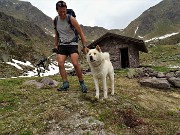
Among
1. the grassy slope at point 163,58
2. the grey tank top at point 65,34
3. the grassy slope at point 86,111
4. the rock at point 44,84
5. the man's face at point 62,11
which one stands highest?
the man's face at point 62,11

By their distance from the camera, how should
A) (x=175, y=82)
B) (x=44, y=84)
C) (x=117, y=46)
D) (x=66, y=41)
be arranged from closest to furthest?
(x=66, y=41) → (x=44, y=84) → (x=175, y=82) → (x=117, y=46)

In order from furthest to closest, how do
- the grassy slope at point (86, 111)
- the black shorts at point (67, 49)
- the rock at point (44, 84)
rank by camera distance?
the rock at point (44, 84) → the black shorts at point (67, 49) → the grassy slope at point (86, 111)

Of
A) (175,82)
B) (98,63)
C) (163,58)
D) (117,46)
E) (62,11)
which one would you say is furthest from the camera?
(163,58)

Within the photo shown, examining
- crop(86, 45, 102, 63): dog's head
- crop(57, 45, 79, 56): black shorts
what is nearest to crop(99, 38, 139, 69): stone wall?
crop(57, 45, 79, 56): black shorts

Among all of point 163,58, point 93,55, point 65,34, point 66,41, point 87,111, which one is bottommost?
point 87,111

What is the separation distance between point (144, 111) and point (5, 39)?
78980mm

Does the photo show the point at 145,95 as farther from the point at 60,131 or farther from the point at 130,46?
the point at 130,46

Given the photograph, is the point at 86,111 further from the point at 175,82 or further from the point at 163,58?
the point at 163,58

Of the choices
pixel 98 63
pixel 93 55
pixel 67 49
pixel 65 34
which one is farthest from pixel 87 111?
pixel 65 34

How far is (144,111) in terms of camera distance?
43.3 feet

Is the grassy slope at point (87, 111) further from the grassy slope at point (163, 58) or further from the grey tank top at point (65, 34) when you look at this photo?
the grassy slope at point (163, 58)

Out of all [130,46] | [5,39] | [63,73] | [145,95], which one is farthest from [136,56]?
[5,39]

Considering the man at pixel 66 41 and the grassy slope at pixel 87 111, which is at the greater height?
the man at pixel 66 41

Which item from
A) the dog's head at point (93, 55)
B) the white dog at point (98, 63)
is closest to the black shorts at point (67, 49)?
the white dog at point (98, 63)
